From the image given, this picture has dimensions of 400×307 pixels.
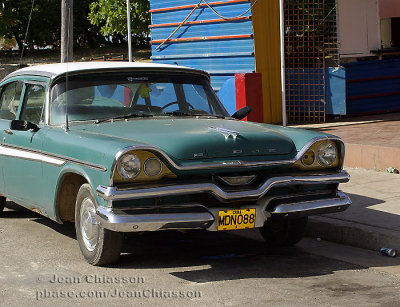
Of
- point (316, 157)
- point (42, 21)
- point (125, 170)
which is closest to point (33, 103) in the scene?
point (125, 170)

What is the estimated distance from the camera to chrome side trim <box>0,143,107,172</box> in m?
6.12

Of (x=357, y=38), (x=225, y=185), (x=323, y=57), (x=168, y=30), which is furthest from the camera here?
(x=168, y=30)

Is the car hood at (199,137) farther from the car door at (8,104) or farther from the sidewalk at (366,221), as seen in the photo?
the car door at (8,104)

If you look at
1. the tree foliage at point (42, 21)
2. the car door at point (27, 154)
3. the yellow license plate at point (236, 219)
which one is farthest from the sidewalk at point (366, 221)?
the tree foliage at point (42, 21)

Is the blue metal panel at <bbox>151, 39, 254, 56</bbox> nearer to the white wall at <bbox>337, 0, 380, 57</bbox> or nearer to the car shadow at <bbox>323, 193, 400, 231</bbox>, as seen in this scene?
the white wall at <bbox>337, 0, 380, 57</bbox>

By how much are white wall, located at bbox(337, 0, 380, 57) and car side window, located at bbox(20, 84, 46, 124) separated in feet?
29.0

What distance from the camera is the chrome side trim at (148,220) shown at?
18.4ft

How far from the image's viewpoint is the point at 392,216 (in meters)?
7.52

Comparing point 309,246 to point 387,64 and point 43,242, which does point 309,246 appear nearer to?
point 43,242

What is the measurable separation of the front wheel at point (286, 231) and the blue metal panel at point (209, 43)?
810 centimetres

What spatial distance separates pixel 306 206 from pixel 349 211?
5.98 feet

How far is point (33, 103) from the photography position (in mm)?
7480

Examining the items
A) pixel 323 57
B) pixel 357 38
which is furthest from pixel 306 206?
pixel 357 38

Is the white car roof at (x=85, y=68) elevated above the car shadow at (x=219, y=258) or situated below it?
above
